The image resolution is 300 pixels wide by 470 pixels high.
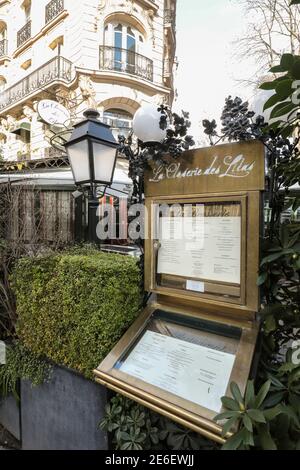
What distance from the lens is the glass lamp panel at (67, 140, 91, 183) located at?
2.79m

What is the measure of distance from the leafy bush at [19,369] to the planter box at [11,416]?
0.28ft

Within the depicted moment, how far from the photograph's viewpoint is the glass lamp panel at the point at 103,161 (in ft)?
9.15

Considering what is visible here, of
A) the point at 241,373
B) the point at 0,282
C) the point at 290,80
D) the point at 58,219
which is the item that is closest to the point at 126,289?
the point at 241,373

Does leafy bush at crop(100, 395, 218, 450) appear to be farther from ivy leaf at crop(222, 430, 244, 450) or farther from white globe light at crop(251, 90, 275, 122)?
white globe light at crop(251, 90, 275, 122)

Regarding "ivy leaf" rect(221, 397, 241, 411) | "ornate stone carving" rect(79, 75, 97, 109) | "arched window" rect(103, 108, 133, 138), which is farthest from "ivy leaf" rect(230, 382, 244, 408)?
"arched window" rect(103, 108, 133, 138)

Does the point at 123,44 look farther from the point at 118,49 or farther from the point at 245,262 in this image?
the point at 245,262

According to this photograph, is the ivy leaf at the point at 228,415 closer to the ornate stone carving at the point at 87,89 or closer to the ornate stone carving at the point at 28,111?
the ornate stone carving at the point at 87,89

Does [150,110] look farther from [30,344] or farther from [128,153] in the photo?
[30,344]

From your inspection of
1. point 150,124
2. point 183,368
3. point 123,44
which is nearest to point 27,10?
point 123,44

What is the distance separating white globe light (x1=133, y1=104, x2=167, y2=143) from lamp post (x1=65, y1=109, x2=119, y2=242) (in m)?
0.88

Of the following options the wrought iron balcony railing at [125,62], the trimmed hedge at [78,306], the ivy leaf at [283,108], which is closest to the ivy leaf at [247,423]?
the trimmed hedge at [78,306]

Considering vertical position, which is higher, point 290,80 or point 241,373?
point 290,80

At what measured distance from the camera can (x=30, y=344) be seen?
8.60 feet
